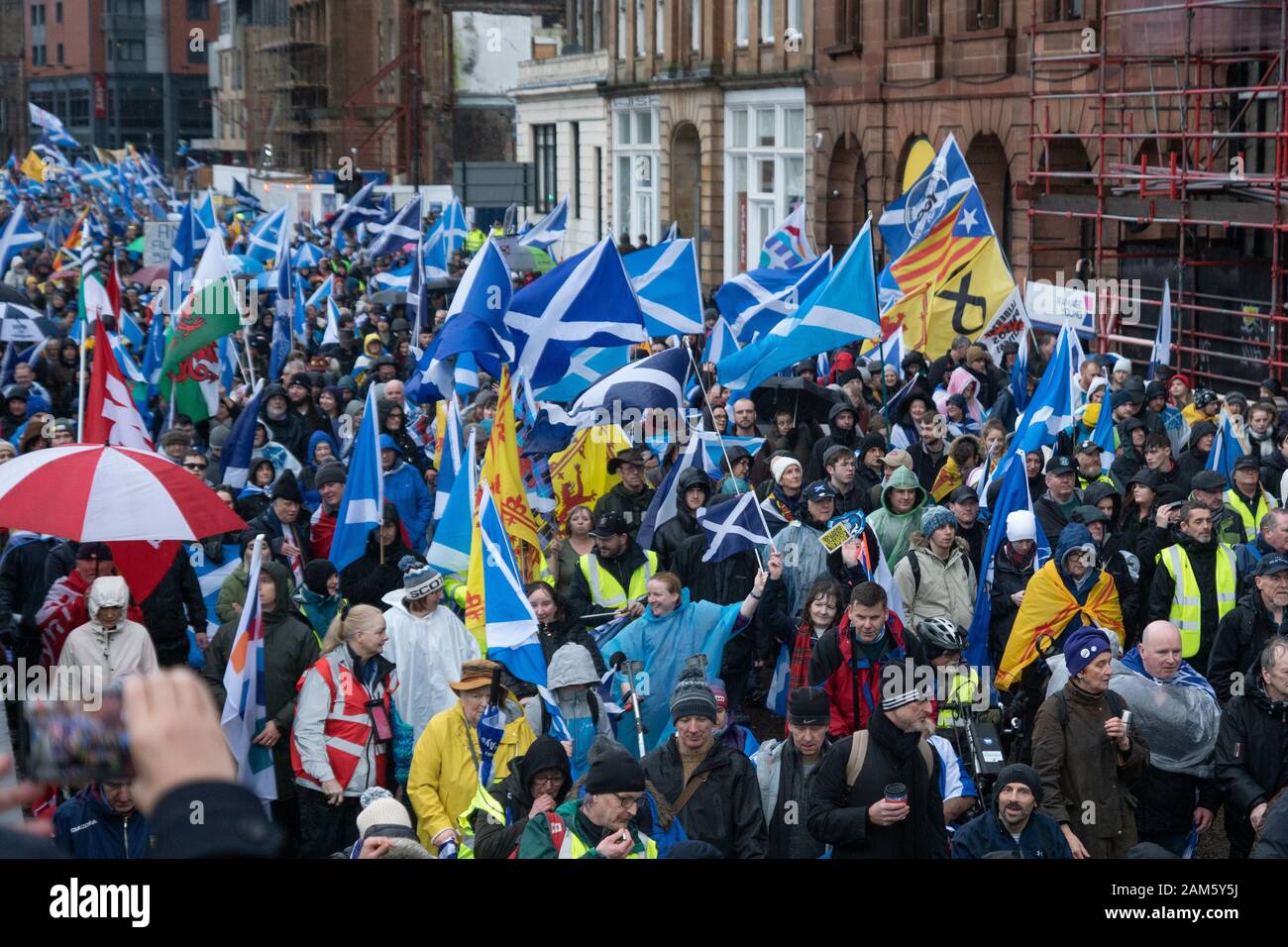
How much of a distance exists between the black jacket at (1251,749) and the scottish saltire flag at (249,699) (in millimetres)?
3596

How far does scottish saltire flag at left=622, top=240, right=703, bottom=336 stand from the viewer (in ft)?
53.8

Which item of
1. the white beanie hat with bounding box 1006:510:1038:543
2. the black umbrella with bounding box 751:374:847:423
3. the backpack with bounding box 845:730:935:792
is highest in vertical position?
the black umbrella with bounding box 751:374:847:423

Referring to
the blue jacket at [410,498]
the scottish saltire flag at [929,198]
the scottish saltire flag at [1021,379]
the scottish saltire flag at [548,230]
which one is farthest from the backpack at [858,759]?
the scottish saltire flag at [548,230]

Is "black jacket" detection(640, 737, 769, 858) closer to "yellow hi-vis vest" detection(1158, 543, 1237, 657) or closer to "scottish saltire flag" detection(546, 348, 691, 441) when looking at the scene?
"yellow hi-vis vest" detection(1158, 543, 1237, 657)

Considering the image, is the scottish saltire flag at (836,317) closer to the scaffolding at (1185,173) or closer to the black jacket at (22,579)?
the scaffolding at (1185,173)

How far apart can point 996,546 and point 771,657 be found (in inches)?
48.7

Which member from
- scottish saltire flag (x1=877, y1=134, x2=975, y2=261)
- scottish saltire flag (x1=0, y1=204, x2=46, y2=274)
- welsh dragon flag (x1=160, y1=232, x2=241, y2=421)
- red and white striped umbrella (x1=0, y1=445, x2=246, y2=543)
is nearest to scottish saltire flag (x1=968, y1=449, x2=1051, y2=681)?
red and white striped umbrella (x1=0, y1=445, x2=246, y2=543)

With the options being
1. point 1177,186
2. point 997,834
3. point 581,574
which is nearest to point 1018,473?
point 581,574

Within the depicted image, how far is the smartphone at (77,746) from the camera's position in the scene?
267 centimetres

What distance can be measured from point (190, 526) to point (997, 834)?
3.98m

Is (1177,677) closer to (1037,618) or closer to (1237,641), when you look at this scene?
(1237,641)

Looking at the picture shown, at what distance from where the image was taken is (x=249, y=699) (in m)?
7.63

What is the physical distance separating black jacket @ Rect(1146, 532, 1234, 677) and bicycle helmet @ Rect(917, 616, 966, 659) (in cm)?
122
